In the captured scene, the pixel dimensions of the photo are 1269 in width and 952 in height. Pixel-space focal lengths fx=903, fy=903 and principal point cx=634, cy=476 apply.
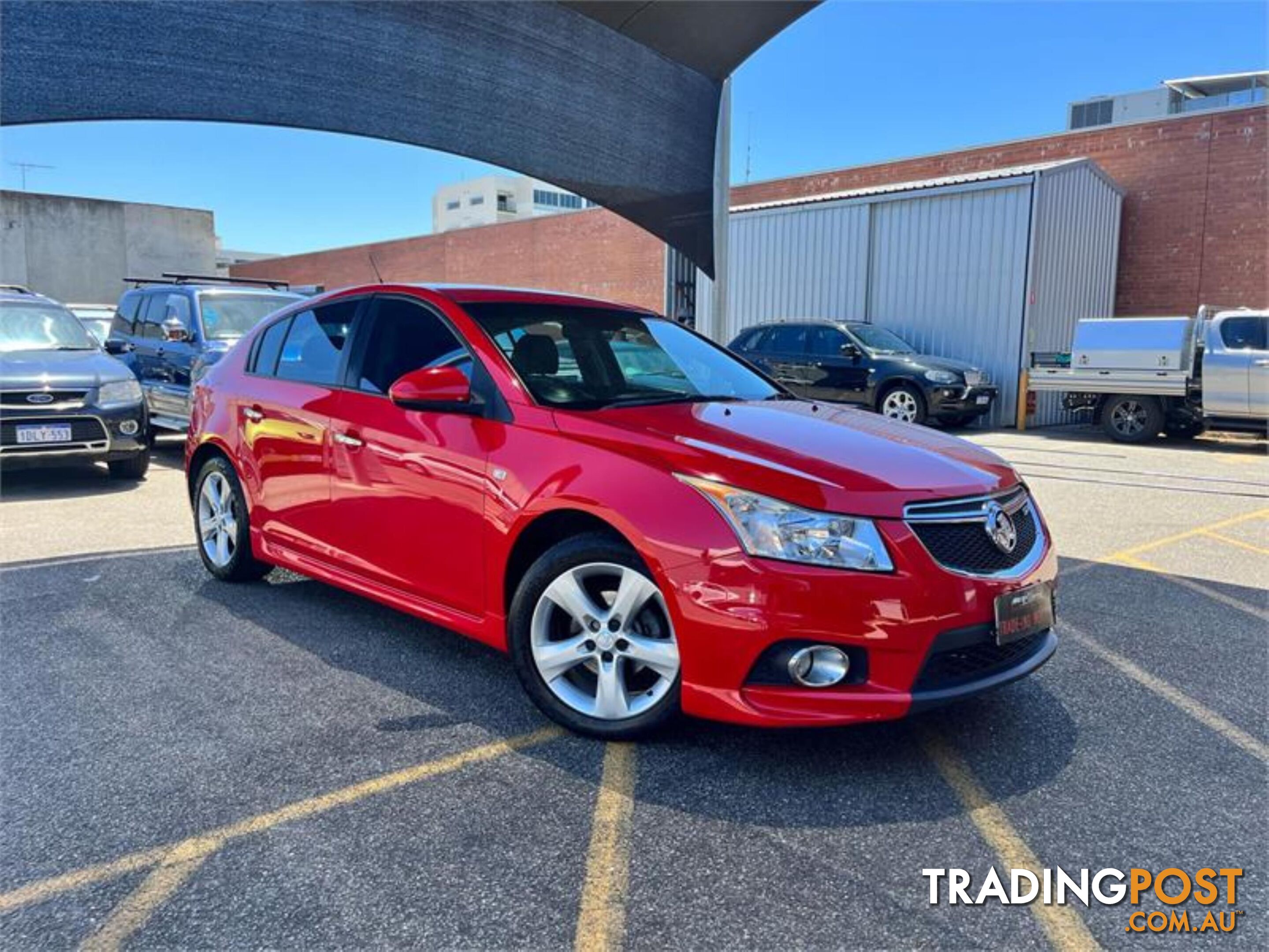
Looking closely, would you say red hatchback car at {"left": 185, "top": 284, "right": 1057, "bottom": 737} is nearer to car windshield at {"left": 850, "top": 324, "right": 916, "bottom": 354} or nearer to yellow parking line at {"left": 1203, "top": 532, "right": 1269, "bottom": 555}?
yellow parking line at {"left": 1203, "top": 532, "right": 1269, "bottom": 555}

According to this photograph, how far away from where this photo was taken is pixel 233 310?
10.0 m

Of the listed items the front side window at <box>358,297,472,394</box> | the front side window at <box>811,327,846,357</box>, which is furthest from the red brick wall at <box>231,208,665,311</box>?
the front side window at <box>358,297,472,394</box>

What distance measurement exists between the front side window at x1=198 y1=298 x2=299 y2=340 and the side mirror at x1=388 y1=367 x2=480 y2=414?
22.7 feet

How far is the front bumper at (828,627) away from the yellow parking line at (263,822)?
0.78 m

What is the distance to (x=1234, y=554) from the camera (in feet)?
20.5

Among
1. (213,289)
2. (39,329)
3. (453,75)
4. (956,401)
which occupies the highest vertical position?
(453,75)

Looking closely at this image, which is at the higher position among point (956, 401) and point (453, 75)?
point (453, 75)

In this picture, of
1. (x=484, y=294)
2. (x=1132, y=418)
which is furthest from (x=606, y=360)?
(x=1132, y=418)

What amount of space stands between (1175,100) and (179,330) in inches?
962

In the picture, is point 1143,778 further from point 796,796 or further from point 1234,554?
point 1234,554

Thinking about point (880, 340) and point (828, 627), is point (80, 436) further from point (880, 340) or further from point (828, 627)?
point (880, 340)

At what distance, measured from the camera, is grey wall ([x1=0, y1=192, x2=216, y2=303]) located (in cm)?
3078

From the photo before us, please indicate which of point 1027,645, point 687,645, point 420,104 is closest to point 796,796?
point 687,645

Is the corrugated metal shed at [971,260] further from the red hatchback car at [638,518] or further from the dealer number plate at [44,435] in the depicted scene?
the red hatchback car at [638,518]
